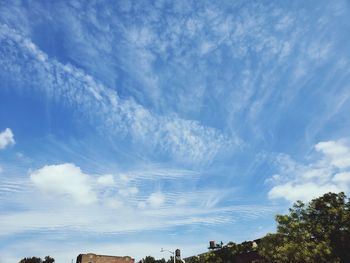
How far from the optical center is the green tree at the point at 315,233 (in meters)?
23.9

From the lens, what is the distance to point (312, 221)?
26.1 m

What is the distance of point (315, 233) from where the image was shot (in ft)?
83.3

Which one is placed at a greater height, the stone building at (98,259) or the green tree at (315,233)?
the stone building at (98,259)

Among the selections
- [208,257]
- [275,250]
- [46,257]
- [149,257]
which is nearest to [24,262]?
[46,257]

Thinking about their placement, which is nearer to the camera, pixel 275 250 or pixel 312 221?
pixel 312 221

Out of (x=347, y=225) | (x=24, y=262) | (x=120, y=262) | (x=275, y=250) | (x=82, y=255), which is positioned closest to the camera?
(x=347, y=225)

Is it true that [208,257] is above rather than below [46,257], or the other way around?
below

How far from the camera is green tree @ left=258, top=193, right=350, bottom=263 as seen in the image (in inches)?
939

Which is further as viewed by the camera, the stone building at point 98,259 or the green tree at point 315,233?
the stone building at point 98,259

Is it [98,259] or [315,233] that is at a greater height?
[98,259]

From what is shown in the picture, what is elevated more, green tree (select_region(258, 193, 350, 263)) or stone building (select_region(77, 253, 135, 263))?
stone building (select_region(77, 253, 135, 263))

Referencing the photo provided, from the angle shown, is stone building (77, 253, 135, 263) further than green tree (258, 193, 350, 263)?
Yes

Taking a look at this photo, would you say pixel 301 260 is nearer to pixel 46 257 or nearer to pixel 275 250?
pixel 275 250

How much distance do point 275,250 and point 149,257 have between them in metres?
39.3
